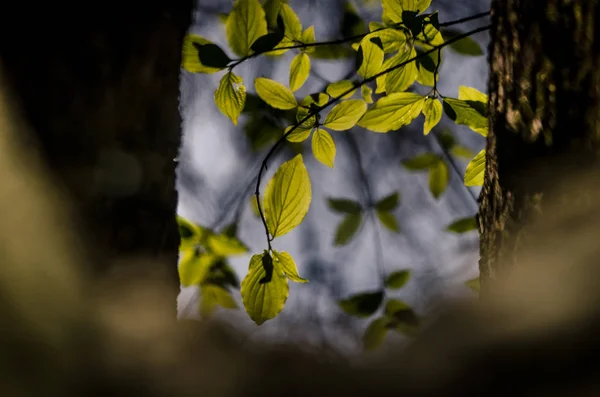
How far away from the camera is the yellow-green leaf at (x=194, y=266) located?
2.62 ft

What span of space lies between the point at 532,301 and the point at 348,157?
65.4 inches

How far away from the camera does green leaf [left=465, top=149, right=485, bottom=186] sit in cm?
61

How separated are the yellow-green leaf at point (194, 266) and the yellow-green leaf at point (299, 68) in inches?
14.3

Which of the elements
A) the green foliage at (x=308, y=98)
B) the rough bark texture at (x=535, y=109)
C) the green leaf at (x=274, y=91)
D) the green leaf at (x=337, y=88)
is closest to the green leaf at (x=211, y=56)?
the green foliage at (x=308, y=98)

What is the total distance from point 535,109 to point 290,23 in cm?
39

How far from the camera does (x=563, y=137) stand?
37 cm

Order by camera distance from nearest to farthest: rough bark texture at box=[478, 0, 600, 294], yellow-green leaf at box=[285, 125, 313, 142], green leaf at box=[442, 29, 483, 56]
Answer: rough bark texture at box=[478, 0, 600, 294]
yellow-green leaf at box=[285, 125, 313, 142]
green leaf at box=[442, 29, 483, 56]

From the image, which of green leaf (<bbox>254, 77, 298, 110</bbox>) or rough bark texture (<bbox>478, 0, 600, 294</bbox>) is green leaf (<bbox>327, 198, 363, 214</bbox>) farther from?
rough bark texture (<bbox>478, 0, 600, 294</bbox>)

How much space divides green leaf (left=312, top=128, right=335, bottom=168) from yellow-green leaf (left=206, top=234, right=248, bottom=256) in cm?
27

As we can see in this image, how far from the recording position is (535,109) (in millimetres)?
406

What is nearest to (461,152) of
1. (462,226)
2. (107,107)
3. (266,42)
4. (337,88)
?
(462,226)

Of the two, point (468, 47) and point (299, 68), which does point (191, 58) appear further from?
point (468, 47)

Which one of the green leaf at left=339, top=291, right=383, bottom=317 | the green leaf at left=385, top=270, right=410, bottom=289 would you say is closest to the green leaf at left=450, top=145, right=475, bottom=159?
the green leaf at left=385, top=270, right=410, bottom=289

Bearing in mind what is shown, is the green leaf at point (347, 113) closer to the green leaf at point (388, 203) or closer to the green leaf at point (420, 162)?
the green leaf at point (420, 162)
